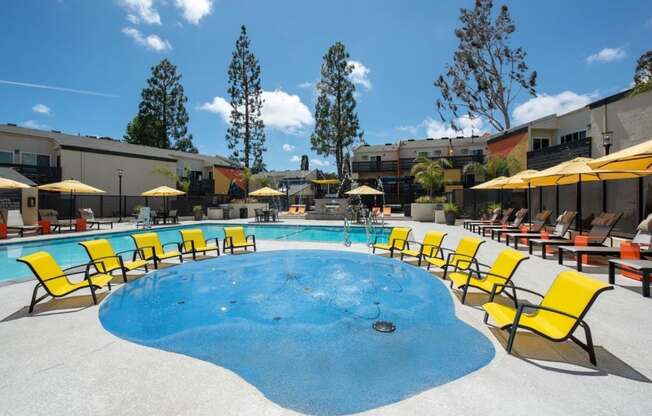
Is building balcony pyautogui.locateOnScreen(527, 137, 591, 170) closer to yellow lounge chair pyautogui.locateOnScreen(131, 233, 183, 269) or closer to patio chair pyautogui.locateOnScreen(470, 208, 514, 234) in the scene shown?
patio chair pyautogui.locateOnScreen(470, 208, 514, 234)

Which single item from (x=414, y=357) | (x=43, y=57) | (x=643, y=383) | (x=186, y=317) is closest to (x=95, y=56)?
(x=43, y=57)

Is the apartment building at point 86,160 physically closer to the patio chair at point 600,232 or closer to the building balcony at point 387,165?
the building balcony at point 387,165

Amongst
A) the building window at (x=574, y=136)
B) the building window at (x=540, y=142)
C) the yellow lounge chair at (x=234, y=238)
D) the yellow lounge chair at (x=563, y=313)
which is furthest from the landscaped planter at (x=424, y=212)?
the yellow lounge chair at (x=563, y=313)

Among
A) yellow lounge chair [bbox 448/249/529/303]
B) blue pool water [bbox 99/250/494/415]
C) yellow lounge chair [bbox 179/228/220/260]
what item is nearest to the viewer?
blue pool water [bbox 99/250/494/415]

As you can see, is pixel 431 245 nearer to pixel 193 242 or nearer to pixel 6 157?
pixel 193 242

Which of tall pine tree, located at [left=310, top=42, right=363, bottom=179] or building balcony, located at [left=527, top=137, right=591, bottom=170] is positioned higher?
tall pine tree, located at [left=310, top=42, right=363, bottom=179]

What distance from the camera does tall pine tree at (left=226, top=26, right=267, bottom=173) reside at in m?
34.8

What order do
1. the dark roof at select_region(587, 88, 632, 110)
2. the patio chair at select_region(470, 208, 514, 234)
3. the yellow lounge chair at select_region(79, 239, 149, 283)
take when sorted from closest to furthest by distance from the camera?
1. the yellow lounge chair at select_region(79, 239, 149, 283)
2. the dark roof at select_region(587, 88, 632, 110)
3. the patio chair at select_region(470, 208, 514, 234)

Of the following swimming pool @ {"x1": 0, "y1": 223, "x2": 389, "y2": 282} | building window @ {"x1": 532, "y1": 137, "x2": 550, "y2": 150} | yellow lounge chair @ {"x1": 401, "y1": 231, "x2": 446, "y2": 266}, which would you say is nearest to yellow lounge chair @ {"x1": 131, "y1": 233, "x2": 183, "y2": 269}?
Answer: swimming pool @ {"x1": 0, "y1": 223, "x2": 389, "y2": 282}

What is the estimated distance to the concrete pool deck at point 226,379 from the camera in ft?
8.73

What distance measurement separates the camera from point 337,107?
33.2 metres

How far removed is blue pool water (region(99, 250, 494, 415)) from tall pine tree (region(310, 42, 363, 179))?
27070mm

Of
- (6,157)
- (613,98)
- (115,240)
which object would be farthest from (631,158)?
(6,157)

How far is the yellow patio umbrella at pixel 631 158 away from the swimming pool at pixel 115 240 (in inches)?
342
